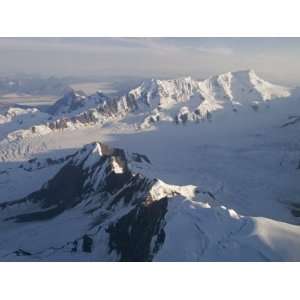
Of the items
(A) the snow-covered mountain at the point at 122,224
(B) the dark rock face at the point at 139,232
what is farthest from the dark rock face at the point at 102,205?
(A) the snow-covered mountain at the point at 122,224

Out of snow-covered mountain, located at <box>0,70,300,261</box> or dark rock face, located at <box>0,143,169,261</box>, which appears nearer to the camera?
snow-covered mountain, located at <box>0,70,300,261</box>

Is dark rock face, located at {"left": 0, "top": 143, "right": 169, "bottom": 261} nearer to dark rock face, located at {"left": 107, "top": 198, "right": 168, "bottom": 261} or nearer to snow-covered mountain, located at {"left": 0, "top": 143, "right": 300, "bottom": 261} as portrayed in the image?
dark rock face, located at {"left": 107, "top": 198, "right": 168, "bottom": 261}

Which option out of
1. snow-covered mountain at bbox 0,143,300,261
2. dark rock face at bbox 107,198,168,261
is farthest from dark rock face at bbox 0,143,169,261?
snow-covered mountain at bbox 0,143,300,261

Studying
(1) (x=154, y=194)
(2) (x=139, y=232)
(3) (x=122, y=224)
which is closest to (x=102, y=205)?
(1) (x=154, y=194)

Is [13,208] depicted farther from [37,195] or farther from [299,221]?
[299,221]

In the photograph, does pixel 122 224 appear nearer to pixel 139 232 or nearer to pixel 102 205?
pixel 139 232

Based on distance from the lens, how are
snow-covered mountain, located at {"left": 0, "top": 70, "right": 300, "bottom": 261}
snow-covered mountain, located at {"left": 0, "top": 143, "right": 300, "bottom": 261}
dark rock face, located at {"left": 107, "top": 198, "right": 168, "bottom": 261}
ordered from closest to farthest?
snow-covered mountain, located at {"left": 0, "top": 143, "right": 300, "bottom": 261} → snow-covered mountain, located at {"left": 0, "top": 70, "right": 300, "bottom": 261} → dark rock face, located at {"left": 107, "top": 198, "right": 168, "bottom": 261}

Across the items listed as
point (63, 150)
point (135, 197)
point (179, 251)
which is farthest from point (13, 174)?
point (179, 251)

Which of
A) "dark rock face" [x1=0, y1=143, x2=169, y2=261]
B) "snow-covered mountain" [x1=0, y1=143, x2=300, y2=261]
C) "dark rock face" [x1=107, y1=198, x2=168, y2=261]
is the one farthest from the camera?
"dark rock face" [x1=0, y1=143, x2=169, y2=261]
